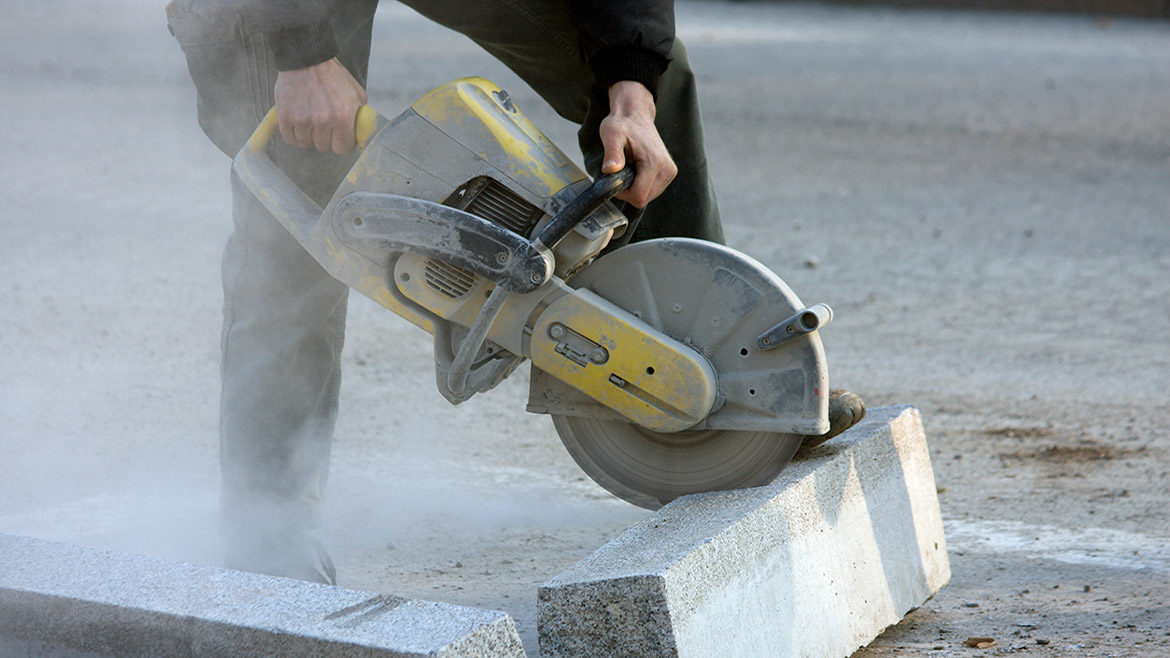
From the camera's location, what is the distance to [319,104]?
228 centimetres

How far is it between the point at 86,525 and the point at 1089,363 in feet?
9.69

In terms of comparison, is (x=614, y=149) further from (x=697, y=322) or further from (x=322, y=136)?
(x=322, y=136)

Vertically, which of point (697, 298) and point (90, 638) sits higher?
point (697, 298)

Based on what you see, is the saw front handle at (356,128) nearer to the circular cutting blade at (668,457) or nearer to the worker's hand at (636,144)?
the worker's hand at (636,144)

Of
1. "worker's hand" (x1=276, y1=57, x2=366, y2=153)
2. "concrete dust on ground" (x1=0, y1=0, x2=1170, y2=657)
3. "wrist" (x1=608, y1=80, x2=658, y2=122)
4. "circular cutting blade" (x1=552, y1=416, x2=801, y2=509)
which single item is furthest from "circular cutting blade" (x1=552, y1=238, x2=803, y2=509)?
"worker's hand" (x1=276, y1=57, x2=366, y2=153)

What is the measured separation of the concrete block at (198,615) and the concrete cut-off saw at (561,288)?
556 millimetres

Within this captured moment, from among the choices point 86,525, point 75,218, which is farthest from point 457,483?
point 75,218

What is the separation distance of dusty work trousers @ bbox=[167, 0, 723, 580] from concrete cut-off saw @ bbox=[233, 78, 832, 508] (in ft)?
0.76

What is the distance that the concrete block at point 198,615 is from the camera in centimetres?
177

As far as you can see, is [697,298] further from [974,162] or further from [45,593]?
[974,162]

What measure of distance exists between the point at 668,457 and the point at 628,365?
0.23m

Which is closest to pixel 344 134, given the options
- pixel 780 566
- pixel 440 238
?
pixel 440 238

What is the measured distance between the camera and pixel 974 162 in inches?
280

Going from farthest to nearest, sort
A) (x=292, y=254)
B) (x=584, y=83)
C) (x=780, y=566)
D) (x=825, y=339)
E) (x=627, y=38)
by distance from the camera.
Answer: (x=825, y=339) < (x=584, y=83) < (x=292, y=254) < (x=627, y=38) < (x=780, y=566)
